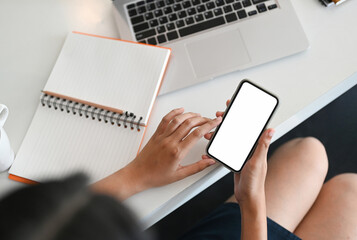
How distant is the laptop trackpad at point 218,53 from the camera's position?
0.67 m

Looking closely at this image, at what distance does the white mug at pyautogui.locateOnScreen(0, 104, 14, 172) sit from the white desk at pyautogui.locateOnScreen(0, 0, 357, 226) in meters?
0.03

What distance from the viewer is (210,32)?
69 cm

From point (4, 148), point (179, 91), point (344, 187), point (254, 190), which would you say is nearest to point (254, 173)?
point (254, 190)

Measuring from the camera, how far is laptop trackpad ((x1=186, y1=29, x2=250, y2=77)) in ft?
2.21

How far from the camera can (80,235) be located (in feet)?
1.01

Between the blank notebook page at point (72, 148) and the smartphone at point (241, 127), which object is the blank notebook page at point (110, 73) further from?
the smartphone at point (241, 127)

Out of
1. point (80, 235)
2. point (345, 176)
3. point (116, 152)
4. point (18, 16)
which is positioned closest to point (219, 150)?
point (116, 152)

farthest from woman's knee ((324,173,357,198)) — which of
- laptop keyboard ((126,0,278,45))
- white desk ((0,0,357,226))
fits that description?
laptop keyboard ((126,0,278,45))

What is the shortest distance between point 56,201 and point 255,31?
55 cm

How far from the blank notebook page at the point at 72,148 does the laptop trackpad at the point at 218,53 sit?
8.0 inches

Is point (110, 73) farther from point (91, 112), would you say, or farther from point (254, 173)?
point (254, 173)

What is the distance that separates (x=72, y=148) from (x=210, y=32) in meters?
0.40

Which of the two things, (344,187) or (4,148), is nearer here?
(4,148)

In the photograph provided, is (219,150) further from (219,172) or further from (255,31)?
(255,31)
